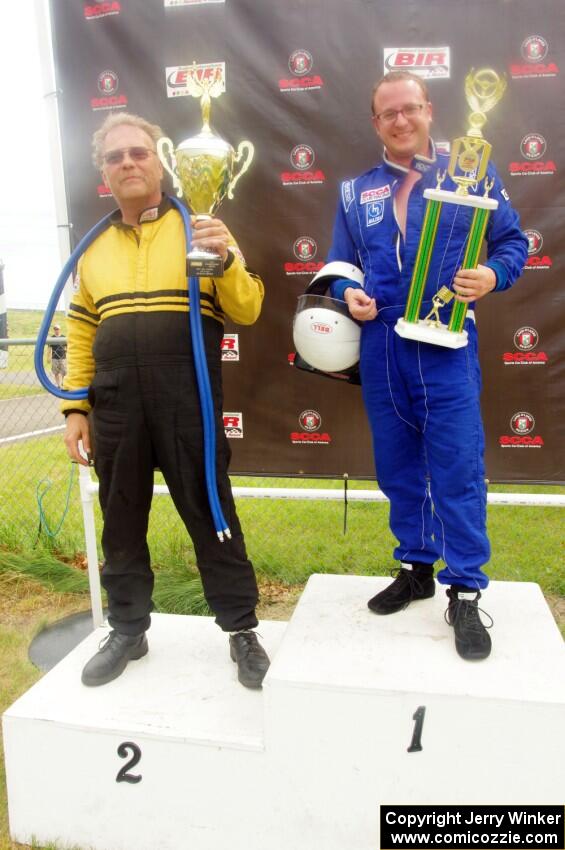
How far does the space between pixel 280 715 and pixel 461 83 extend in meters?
2.39

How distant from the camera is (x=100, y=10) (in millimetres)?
2857

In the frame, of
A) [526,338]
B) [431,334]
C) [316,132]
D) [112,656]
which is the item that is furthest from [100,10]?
[112,656]

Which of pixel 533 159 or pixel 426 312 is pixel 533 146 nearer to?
pixel 533 159

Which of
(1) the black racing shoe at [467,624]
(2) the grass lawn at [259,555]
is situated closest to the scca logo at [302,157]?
(1) the black racing shoe at [467,624]

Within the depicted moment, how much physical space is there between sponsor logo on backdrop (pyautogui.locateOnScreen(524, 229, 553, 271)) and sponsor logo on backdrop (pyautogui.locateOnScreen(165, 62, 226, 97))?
1.42 m

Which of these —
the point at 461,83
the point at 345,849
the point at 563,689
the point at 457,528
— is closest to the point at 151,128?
the point at 461,83

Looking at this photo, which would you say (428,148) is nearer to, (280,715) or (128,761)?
(280,715)

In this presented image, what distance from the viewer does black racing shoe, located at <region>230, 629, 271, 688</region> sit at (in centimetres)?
208

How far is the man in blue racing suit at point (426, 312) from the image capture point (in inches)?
76.7

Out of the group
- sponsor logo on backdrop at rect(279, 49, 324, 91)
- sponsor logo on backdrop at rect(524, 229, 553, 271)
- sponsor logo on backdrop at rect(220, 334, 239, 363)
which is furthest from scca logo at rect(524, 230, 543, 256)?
sponsor logo on backdrop at rect(220, 334, 239, 363)

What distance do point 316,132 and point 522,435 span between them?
154 centimetres

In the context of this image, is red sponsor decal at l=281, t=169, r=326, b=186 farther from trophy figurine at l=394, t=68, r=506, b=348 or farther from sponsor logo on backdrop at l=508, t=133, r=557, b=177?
trophy figurine at l=394, t=68, r=506, b=348

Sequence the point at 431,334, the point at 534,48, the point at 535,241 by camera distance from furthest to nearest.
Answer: the point at 535,241
the point at 534,48
the point at 431,334

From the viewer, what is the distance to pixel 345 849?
1.80 meters
